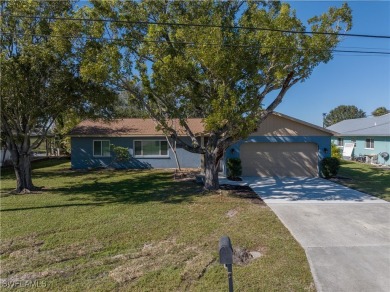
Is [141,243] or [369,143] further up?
[369,143]

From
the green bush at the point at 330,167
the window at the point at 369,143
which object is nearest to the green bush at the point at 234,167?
the green bush at the point at 330,167

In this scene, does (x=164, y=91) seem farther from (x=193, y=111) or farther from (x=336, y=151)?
(x=336, y=151)

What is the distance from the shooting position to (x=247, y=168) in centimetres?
1614

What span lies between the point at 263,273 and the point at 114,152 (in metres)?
16.3

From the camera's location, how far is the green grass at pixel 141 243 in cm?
457

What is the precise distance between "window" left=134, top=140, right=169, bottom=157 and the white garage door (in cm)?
607

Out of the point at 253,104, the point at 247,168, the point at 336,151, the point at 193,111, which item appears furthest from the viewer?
the point at 336,151

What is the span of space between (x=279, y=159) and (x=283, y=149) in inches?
23.4

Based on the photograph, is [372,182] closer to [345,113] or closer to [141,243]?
[141,243]

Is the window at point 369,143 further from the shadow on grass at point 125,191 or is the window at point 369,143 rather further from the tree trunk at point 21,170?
the tree trunk at point 21,170

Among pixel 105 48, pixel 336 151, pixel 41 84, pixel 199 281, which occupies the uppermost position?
pixel 105 48

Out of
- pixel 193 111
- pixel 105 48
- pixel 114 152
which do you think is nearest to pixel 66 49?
pixel 105 48

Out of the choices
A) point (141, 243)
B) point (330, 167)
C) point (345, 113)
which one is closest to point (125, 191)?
point (141, 243)

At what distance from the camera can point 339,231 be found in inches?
271
